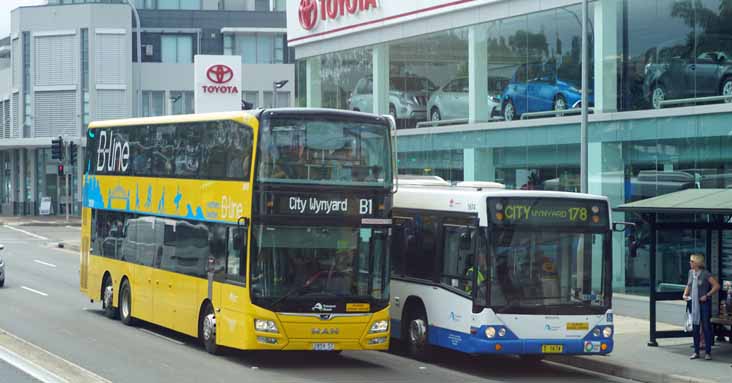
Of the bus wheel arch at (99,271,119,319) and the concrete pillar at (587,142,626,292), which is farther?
the concrete pillar at (587,142,626,292)

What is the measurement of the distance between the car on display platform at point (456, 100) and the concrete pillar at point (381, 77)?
282 cm

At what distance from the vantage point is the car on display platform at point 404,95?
3881 cm

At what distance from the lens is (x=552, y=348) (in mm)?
17891

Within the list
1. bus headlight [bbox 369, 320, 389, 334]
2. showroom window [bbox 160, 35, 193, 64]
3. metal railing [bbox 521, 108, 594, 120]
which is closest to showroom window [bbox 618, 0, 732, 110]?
metal railing [bbox 521, 108, 594, 120]

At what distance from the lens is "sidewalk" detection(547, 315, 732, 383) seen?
696 inches

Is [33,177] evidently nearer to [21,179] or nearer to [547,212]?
[21,179]

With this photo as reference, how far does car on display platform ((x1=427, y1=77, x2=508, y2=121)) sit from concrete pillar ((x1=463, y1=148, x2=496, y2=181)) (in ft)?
3.85

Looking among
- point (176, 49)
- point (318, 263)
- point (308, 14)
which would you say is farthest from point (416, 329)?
point (176, 49)

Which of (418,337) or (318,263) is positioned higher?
(318,263)

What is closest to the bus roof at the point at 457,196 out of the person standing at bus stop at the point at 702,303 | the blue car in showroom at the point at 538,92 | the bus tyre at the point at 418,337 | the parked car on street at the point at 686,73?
the bus tyre at the point at 418,337

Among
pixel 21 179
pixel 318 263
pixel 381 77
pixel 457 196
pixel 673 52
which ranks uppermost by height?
pixel 381 77

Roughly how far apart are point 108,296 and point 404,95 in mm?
16973

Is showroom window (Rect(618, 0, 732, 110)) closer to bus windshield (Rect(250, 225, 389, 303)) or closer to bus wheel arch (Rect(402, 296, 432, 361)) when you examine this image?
bus wheel arch (Rect(402, 296, 432, 361))

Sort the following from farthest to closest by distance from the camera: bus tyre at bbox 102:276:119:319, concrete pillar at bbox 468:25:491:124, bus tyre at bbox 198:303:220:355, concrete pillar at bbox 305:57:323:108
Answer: concrete pillar at bbox 305:57:323:108
concrete pillar at bbox 468:25:491:124
bus tyre at bbox 102:276:119:319
bus tyre at bbox 198:303:220:355
